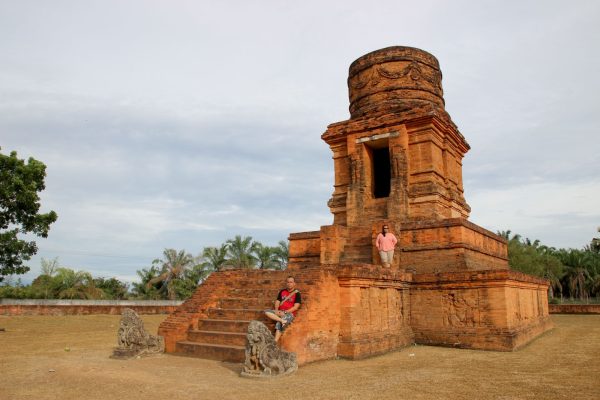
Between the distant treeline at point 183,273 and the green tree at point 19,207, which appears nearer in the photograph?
the green tree at point 19,207

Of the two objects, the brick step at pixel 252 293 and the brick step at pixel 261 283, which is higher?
the brick step at pixel 261 283

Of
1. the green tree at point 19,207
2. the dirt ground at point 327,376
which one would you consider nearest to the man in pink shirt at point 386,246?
the dirt ground at point 327,376

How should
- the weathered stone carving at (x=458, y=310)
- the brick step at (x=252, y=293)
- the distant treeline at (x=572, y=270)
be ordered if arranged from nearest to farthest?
the brick step at (x=252, y=293) < the weathered stone carving at (x=458, y=310) < the distant treeline at (x=572, y=270)

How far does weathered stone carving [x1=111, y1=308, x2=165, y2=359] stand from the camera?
8023mm

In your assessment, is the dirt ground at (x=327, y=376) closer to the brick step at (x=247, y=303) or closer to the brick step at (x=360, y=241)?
the brick step at (x=247, y=303)

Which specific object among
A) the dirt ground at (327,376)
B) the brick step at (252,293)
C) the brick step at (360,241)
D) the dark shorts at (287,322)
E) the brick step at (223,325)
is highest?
the brick step at (360,241)

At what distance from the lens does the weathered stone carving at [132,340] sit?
8023 mm

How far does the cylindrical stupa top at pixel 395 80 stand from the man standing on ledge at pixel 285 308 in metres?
7.63

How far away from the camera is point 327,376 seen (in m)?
6.52

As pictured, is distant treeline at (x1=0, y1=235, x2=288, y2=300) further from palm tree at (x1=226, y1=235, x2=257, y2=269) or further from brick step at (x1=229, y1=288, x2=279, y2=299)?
brick step at (x1=229, y1=288, x2=279, y2=299)

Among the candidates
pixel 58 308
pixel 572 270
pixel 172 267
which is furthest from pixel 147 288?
pixel 572 270

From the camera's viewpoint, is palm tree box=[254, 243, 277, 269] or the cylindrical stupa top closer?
the cylindrical stupa top

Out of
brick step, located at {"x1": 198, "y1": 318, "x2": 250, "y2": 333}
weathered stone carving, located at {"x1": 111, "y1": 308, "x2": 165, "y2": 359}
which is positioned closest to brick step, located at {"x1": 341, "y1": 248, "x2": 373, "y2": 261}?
brick step, located at {"x1": 198, "y1": 318, "x2": 250, "y2": 333}

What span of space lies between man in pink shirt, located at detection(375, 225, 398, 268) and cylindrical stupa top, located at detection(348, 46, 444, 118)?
4621mm
